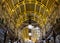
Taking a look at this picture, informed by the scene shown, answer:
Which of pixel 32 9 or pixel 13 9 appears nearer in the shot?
pixel 13 9

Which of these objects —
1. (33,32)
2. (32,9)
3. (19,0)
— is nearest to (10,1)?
(19,0)

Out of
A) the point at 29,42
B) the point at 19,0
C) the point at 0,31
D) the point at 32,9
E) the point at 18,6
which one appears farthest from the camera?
the point at 29,42

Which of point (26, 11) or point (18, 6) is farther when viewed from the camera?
point (26, 11)

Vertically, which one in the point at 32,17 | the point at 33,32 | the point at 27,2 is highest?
the point at 27,2

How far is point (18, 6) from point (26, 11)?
3302 mm

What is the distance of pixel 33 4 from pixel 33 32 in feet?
76.3

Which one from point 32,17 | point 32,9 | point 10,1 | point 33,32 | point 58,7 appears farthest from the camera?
point 33,32

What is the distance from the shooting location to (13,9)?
19312mm

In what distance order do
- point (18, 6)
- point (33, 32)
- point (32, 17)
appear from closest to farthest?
point (18, 6), point (32, 17), point (33, 32)

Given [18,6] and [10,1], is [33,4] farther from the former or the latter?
[10,1]

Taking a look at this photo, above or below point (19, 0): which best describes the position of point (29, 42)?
below

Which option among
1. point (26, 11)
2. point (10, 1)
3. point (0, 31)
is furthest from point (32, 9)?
point (0, 31)

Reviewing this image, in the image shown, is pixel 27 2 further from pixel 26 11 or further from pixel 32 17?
pixel 32 17

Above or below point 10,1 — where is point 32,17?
below
